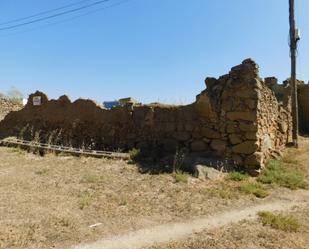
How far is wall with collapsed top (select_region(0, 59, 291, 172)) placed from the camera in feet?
28.9

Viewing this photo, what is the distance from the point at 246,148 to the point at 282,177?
107 centimetres

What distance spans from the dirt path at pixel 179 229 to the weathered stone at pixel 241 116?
2542mm

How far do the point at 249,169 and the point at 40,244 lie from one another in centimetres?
551

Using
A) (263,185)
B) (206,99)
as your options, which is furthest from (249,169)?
(206,99)

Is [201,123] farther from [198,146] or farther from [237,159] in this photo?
[237,159]

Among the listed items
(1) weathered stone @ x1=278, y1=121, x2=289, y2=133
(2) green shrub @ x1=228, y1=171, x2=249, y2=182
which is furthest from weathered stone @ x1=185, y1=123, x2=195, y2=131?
(1) weathered stone @ x1=278, y1=121, x2=289, y2=133

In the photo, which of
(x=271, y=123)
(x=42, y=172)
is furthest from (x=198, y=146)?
(x=42, y=172)

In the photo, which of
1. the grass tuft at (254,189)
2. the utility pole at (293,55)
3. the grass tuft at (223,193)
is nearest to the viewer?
the grass tuft at (223,193)

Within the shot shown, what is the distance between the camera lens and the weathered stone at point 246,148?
8602 millimetres

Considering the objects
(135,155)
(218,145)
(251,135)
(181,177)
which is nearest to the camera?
(181,177)

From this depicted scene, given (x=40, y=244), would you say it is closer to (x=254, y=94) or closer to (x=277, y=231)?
(x=277, y=231)

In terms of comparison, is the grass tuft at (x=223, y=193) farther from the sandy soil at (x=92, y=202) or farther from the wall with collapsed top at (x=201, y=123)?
the wall with collapsed top at (x=201, y=123)

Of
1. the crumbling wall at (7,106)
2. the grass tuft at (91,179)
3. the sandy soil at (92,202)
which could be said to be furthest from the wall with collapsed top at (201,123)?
the crumbling wall at (7,106)

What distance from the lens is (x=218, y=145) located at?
9.04m
